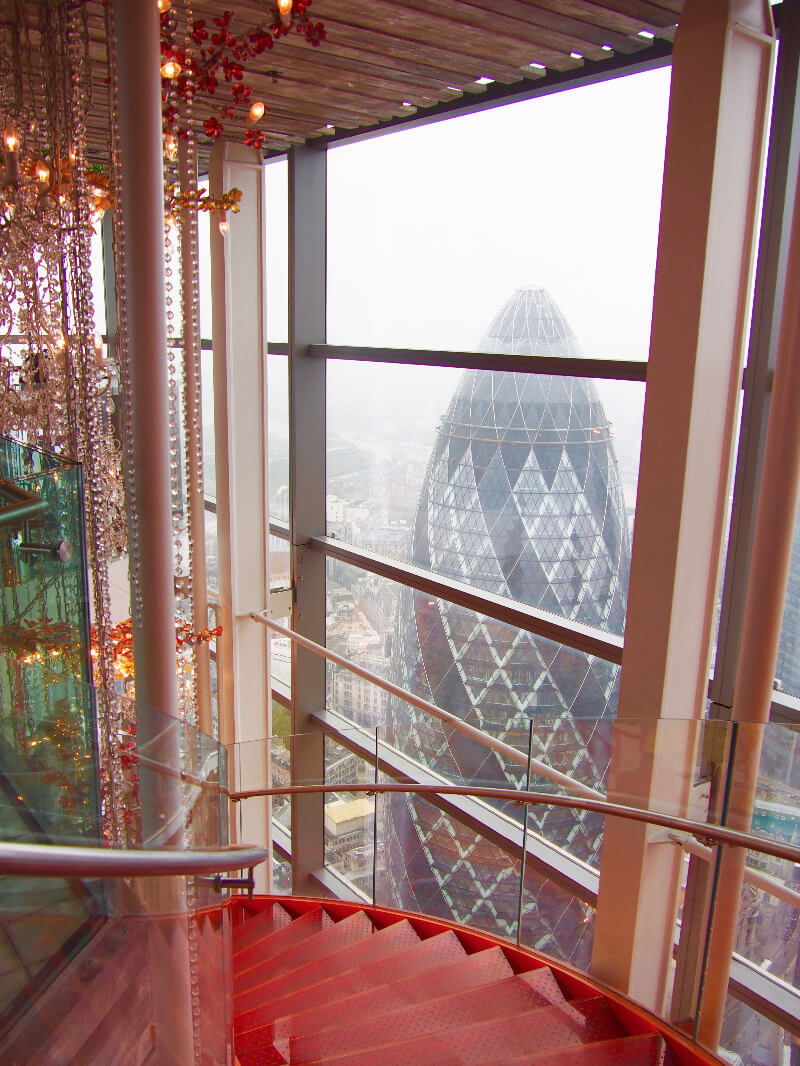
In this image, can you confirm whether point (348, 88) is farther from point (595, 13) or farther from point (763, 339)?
point (763, 339)

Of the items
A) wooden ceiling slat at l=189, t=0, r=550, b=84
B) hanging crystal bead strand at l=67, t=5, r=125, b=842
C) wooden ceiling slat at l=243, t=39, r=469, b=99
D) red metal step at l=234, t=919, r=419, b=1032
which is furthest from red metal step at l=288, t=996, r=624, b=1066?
wooden ceiling slat at l=243, t=39, r=469, b=99

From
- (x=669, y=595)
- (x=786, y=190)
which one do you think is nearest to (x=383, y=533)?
(x=669, y=595)

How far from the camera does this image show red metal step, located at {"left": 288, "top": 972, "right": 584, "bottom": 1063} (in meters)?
3.21

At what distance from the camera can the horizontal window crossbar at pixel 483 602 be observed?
5.18 meters

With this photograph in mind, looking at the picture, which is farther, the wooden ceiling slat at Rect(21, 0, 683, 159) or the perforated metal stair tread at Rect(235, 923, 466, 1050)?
the wooden ceiling slat at Rect(21, 0, 683, 159)

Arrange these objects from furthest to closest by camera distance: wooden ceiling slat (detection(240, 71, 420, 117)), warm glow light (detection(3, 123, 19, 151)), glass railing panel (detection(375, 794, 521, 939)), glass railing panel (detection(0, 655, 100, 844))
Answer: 1. wooden ceiling slat (detection(240, 71, 420, 117))
2. glass railing panel (detection(375, 794, 521, 939))
3. warm glow light (detection(3, 123, 19, 151))
4. glass railing panel (detection(0, 655, 100, 844))

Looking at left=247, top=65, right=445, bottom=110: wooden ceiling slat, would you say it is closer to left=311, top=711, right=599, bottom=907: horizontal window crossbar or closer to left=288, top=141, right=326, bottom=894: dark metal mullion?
left=288, top=141, right=326, bottom=894: dark metal mullion

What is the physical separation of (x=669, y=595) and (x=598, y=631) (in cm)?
145

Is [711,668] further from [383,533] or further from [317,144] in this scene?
[317,144]

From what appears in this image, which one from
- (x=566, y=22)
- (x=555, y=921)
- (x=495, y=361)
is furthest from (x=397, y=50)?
(x=555, y=921)

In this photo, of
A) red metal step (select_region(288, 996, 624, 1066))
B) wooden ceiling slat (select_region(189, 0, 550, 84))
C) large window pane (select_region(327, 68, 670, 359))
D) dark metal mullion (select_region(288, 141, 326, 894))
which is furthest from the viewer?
dark metal mullion (select_region(288, 141, 326, 894))

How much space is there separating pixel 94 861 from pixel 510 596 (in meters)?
4.73

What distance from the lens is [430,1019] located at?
3.34 meters

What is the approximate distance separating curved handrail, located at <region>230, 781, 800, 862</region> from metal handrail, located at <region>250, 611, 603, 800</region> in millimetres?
84
